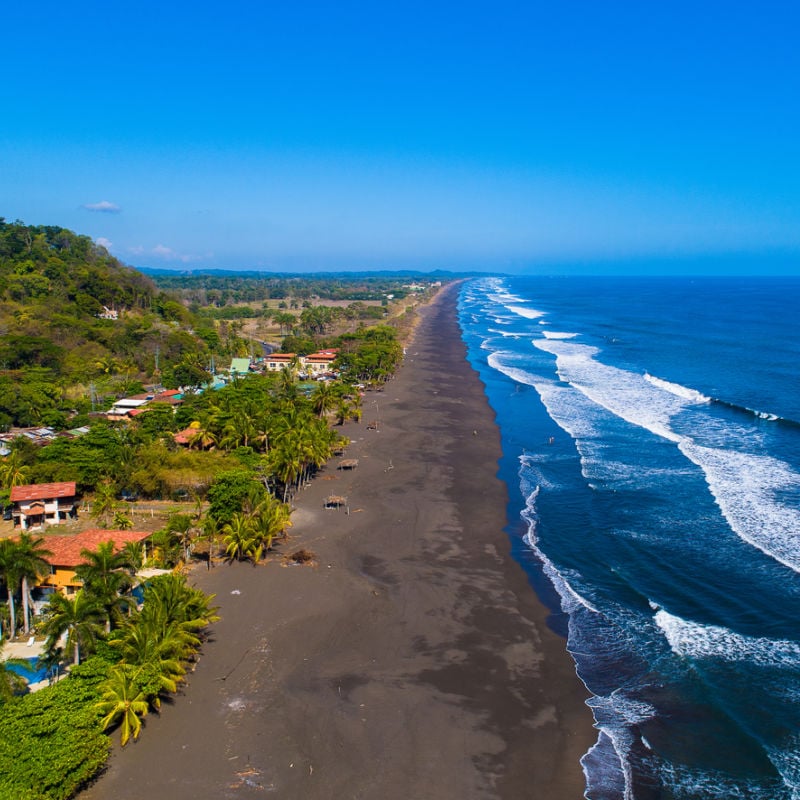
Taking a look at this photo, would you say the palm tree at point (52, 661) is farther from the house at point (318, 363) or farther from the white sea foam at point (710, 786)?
the house at point (318, 363)

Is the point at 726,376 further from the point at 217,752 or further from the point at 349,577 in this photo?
the point at 217,752

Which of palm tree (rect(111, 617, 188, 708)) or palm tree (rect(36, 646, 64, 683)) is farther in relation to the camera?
palm tree (rect(36, 646, 64, 683))

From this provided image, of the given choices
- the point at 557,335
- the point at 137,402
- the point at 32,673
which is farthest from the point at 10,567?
the point at 557,335

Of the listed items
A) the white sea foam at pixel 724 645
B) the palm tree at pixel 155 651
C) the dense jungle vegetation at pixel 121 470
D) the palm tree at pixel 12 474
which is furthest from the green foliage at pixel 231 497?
the white sea foam at pixel 724 645

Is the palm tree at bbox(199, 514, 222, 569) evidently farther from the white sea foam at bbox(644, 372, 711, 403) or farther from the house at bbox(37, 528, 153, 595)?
the white sea foam at bbox(644, 372, 711, 403)

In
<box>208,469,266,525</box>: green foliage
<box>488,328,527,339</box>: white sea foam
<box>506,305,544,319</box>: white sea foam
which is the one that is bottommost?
<box>208,469,266,525</box>: green foliage

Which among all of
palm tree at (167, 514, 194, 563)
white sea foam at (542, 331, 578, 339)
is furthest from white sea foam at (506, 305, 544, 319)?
palm tree at (167, 514, 194, 563)

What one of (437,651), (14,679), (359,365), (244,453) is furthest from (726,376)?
(14,679)
